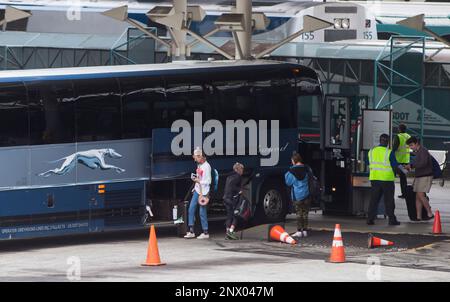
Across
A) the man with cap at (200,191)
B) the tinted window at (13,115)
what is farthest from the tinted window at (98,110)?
the man with cap at (200,191)

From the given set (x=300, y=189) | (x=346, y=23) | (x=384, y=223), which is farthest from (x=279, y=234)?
(x=346, y=23)

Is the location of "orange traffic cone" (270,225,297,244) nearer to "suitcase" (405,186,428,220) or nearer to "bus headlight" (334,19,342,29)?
"suitcase" (405,186,428,220)

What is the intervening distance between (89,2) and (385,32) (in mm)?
11098

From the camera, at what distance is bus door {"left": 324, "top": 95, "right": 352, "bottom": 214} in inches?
1028

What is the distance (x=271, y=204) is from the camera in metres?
24.9

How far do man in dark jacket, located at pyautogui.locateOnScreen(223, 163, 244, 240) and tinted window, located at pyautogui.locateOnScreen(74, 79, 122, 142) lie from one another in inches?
81.6

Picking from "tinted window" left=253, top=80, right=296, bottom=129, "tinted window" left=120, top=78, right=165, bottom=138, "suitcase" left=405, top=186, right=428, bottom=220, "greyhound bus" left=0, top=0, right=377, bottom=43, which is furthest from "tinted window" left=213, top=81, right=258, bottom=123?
"greyhound bus" left=0, top=0, right=377, bottom=43

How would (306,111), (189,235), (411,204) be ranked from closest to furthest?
(189,235)
(411,204)
(306,111)

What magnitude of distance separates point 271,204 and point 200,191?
2.56 m

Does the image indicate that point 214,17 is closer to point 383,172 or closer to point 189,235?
point 383,172

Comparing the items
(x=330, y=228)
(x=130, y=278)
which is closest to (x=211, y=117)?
(x=330, y=228)

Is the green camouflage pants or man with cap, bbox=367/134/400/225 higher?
man with cap, bbox=367/134/400/225

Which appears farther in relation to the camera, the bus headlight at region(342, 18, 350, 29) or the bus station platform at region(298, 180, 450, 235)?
the bus headlight at region(342, 18, 350, 29)
